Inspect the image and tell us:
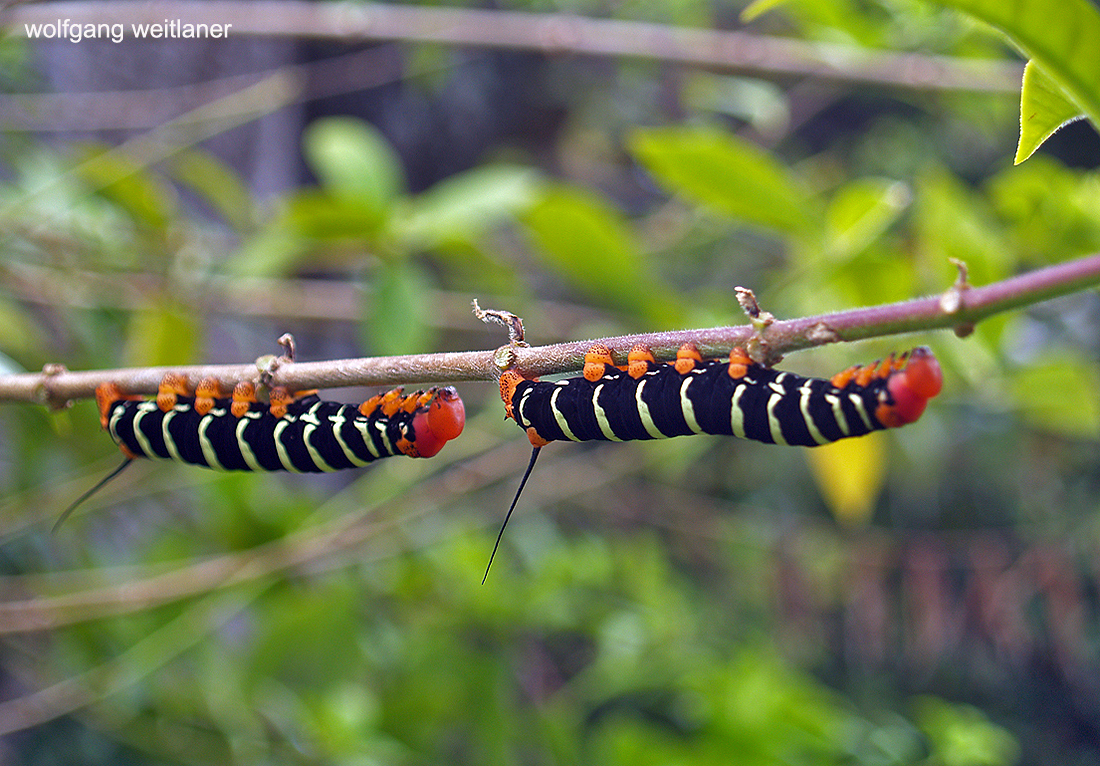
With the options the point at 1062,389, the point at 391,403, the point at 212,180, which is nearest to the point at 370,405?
the point at 391,403

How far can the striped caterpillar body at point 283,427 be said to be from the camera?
1384 mm

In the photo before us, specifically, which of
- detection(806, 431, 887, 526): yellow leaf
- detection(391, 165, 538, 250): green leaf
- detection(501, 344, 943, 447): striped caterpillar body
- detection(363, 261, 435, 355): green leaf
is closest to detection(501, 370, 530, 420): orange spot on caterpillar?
detection(501, 344, 943, 447): striped caterpillar body

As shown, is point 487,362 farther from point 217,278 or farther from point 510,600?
point 510,600

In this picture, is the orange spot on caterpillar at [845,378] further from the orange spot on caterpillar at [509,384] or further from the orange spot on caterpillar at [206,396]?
the orange spot on caterpillar at [206,396]

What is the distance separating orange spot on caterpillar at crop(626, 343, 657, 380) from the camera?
3.59ft

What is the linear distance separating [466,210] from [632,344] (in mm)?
1233

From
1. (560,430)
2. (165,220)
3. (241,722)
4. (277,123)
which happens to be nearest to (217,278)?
(165,220)

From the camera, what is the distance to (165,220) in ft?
7.69

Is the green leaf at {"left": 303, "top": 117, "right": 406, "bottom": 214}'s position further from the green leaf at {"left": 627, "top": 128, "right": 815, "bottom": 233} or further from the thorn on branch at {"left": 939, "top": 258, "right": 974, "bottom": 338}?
the thorn on branch at {"left": 939, "top": 258, "right": 974, "bottom": 338}

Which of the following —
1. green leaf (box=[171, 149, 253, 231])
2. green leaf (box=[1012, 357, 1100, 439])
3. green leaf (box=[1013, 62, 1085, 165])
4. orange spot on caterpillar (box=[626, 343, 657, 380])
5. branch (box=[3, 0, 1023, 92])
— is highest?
branch (box=[3, 0, 1023, 92])

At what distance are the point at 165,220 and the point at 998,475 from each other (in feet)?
21.0

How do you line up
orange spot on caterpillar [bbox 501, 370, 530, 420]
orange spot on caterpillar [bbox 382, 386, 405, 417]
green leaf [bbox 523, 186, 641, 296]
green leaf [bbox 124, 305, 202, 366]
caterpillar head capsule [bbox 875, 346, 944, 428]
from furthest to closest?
green leaf [bbox 124, 305, 202, 366], green leaf [bbox 523, 186, 641, 296], orange spot on caterpillar [bbox 382, 386, 405, 417], caterpillar head capsule [bbox 875, 346, 944, 428], orange spot on caterpillar [bbox 501, 370, 530, 420]

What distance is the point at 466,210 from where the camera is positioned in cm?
220

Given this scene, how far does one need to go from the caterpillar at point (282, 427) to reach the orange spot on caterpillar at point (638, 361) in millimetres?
313
